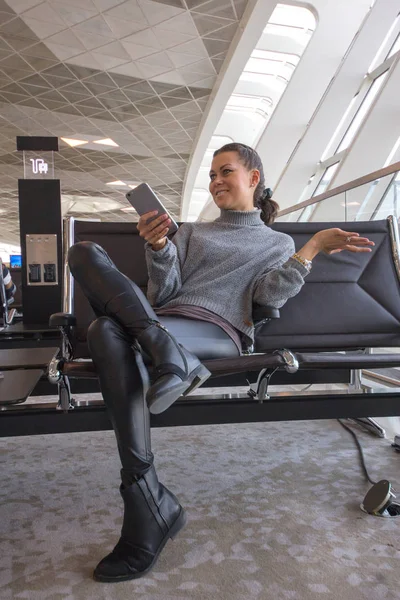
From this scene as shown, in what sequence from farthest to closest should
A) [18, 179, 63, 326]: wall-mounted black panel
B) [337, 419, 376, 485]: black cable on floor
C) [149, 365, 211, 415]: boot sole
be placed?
[18, 179, 63, 326]: wall-mounted black panel < [337, 419, 376, 485]: black cable on floor < [149, 365, 211, 415]: boot sole

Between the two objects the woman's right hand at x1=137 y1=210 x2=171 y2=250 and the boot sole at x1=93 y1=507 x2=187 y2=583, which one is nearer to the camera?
the boot sole at x1=93 y1=507 x2=187 y2=583

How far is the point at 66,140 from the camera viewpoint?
15.3 m

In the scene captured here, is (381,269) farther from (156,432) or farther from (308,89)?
(308,89)

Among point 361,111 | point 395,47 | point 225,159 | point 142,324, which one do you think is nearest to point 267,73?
point 361,111

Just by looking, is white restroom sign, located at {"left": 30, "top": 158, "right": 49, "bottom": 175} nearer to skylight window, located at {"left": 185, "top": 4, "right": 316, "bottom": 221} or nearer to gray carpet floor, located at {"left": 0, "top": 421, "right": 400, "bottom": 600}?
gray carpet floor, located at {"left": 0, "top": 421, "right": 400, "bottom": 600}

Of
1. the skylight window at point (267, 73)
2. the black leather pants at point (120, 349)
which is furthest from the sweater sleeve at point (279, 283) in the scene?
the skylight window at point (267, 73)

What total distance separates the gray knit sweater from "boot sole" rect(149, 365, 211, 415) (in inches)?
19.3

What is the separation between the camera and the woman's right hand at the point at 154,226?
1.61 m

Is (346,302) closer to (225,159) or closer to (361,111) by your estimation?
(225,159)

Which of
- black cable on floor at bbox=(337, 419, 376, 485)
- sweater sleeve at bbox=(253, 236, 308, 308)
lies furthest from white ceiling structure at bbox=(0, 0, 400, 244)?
sweater sleeve at bbox=(253, 236, 308, 308)

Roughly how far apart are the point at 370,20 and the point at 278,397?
373 inches

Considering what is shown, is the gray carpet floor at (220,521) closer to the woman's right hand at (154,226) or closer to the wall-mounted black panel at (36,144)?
the woman's right hand at (154,226)

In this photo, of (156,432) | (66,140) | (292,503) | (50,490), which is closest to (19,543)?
(50,490)

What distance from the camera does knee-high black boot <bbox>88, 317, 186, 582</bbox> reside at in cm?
120
